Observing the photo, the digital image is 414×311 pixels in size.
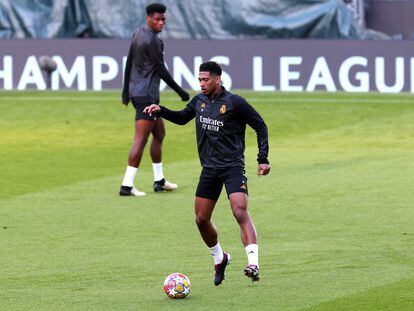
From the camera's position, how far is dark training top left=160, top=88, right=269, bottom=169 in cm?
1114

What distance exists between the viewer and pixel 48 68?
29.4 meters

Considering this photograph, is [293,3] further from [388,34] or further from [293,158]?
[293,158]

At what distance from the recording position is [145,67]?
16719 millimetres

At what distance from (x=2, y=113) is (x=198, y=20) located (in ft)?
24.4

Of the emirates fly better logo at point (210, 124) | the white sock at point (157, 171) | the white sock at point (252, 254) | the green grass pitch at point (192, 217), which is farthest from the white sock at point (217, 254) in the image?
the white sock at point (157, 171)

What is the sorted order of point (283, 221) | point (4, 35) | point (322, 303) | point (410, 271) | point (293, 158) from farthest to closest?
point (4, 35) → point (293, 158) → point (283, 221) → point (410, 271) → point (322, 303)

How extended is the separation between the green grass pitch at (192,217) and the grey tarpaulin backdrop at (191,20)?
5530 millimetres

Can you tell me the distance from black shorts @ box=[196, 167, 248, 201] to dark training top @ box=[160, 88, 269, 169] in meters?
0.05

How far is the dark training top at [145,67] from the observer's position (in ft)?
54.2

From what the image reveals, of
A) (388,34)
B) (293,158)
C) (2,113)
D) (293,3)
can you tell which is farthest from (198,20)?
(293,158)

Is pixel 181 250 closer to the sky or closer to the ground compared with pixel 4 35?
closer to the ground

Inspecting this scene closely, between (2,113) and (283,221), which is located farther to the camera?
(2,113)

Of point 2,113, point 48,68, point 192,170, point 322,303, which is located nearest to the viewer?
point 322,303

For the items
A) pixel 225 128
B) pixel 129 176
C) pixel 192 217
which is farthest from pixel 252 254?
pixel 129 176
